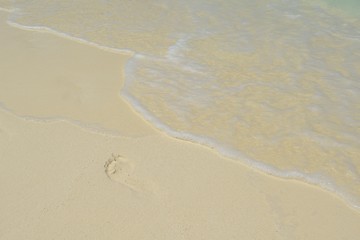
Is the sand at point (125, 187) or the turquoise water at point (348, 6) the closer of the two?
the sand at point (125, 187)

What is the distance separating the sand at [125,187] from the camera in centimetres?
242

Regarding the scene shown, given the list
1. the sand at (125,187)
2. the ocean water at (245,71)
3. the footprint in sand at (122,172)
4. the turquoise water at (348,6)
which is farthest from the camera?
the turquoise water at (348,6)

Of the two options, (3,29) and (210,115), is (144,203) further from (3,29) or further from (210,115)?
(3,29)

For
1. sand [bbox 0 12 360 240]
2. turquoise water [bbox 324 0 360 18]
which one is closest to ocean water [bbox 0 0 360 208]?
turquoise water [bbox 324 0 360 18]

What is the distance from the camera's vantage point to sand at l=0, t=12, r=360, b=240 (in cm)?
242

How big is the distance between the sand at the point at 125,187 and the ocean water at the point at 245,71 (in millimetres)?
196

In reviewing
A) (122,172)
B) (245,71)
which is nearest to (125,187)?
(122,172)

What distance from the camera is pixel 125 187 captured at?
8.78 feet

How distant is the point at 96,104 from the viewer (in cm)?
359

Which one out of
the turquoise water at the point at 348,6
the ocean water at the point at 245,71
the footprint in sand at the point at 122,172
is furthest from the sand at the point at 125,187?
the turquoise water at the point at 348,6

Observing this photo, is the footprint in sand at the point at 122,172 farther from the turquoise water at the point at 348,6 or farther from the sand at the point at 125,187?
the turquoise water at the point at 348,6

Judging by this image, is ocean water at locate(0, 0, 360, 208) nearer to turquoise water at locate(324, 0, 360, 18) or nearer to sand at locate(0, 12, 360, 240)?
turquoise water at locate(324, 0, 360, 18)

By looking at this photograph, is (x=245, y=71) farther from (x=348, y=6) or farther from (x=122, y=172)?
(x=348, y=6)

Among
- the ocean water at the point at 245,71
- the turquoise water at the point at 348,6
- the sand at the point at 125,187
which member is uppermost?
the sand at the point at 125,187
